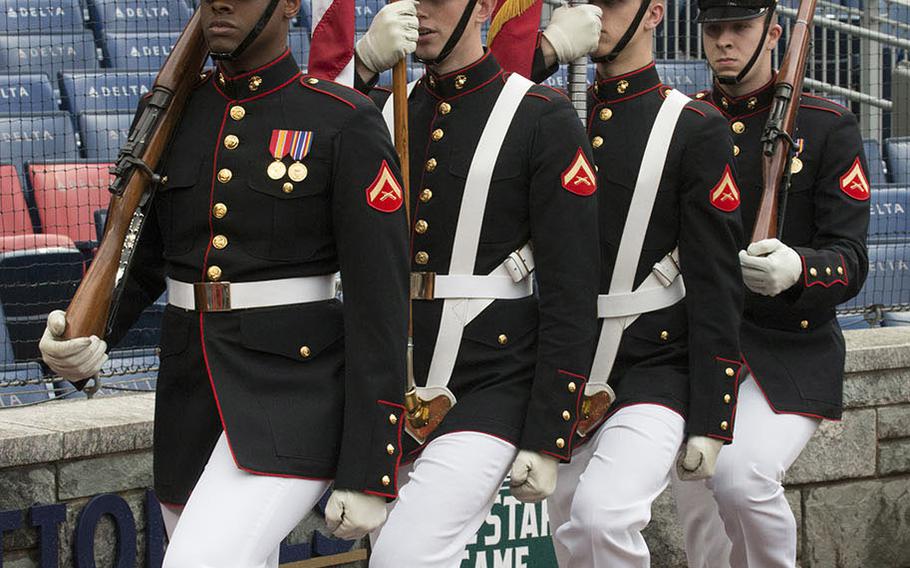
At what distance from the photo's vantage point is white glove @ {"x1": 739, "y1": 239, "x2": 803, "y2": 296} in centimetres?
432

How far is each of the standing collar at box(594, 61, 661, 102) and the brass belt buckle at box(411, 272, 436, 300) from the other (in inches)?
32.6

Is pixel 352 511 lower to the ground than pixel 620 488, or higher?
higher

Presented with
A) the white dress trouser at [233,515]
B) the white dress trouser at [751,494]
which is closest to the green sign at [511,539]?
the white dress trouser at [751,494]

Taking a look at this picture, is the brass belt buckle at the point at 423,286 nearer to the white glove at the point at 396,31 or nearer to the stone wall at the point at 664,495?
the white glove at the point at 396,31

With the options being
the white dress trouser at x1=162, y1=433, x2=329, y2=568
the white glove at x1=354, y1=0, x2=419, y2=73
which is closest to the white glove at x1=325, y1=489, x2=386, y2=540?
the white dress trouser at x1=162, y1=433, x2=329, y2=568

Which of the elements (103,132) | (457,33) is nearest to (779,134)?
(457,33)

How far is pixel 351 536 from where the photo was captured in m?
3.25

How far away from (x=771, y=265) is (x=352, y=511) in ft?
5.36

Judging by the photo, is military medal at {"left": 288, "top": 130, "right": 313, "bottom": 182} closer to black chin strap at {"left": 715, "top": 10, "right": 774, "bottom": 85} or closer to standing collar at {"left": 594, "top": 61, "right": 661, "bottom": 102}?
standing collar at {"left": 594, "top": 61, "right": 661, "bottom": 102}

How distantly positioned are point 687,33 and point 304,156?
375cm

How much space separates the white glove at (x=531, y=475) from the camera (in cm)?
378

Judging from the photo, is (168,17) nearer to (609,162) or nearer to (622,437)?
(609,162)

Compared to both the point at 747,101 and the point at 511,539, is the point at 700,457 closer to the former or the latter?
the point at 747,101

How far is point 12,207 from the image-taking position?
583 centimetres
